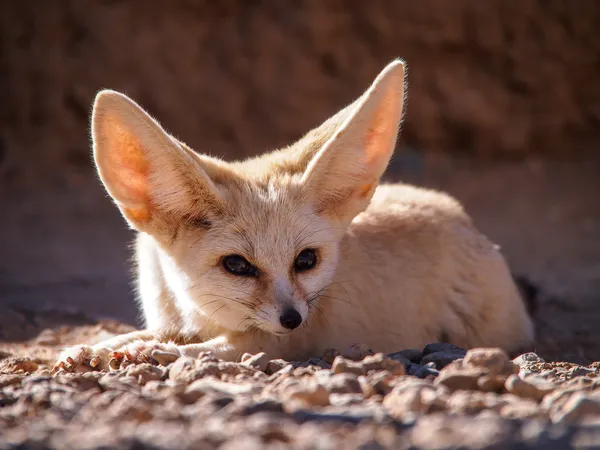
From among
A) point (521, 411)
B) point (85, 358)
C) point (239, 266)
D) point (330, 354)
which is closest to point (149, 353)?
point (85, 358)

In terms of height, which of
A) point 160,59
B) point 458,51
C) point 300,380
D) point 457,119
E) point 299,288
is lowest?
point 300,380

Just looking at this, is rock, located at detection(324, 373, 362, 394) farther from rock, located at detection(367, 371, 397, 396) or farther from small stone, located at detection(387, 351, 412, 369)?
small stone, located at detection(387, 351, 412, 369)

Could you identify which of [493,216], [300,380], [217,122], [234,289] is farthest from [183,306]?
[217,122]

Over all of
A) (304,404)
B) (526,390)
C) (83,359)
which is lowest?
(526,390)

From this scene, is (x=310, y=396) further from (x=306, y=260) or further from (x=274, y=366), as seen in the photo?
(x=306, y=260)

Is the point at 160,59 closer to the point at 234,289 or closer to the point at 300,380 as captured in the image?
the point at 234,289
